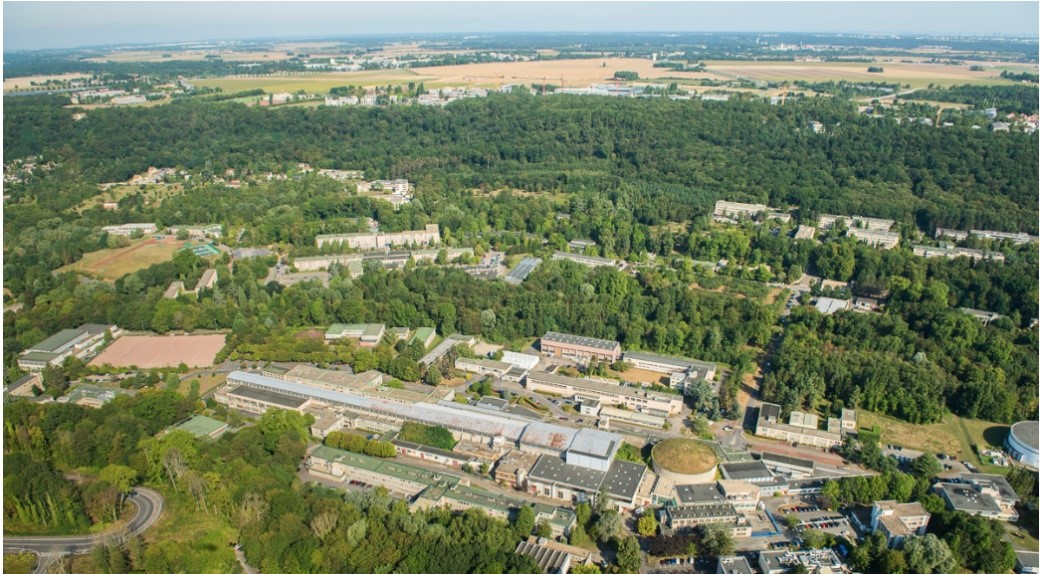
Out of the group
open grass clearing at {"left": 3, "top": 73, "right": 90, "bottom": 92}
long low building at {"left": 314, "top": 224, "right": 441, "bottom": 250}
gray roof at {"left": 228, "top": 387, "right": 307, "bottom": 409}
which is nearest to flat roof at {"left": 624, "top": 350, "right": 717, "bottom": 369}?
gray roof at {"left": 228, "top": 387, "right": 307, "bottom": 409}

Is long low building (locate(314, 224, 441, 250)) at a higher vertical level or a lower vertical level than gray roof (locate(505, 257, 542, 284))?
higher

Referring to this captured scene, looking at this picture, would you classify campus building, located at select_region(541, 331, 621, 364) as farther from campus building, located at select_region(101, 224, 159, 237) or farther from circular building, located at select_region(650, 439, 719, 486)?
campus building, located at select_region(101, 224, 159, 237)

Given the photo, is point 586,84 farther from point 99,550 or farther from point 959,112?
point 99,550

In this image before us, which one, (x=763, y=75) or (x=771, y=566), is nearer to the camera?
(x=771, y=566)

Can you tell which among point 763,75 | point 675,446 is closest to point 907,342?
point 675,446

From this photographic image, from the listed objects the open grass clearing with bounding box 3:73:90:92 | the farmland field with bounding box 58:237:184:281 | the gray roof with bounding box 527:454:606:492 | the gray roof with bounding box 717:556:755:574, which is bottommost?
the gray roof with bounding box 717:556:755:574

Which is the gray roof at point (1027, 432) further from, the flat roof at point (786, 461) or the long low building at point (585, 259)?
the long low building at point (585, 259)

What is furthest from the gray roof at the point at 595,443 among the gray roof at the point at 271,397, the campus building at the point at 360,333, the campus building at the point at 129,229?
the campus building at the point at 129,229

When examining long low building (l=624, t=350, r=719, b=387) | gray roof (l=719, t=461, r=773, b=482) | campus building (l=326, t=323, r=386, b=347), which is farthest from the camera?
campus building (l=326, t=323, r=386, b=347)
